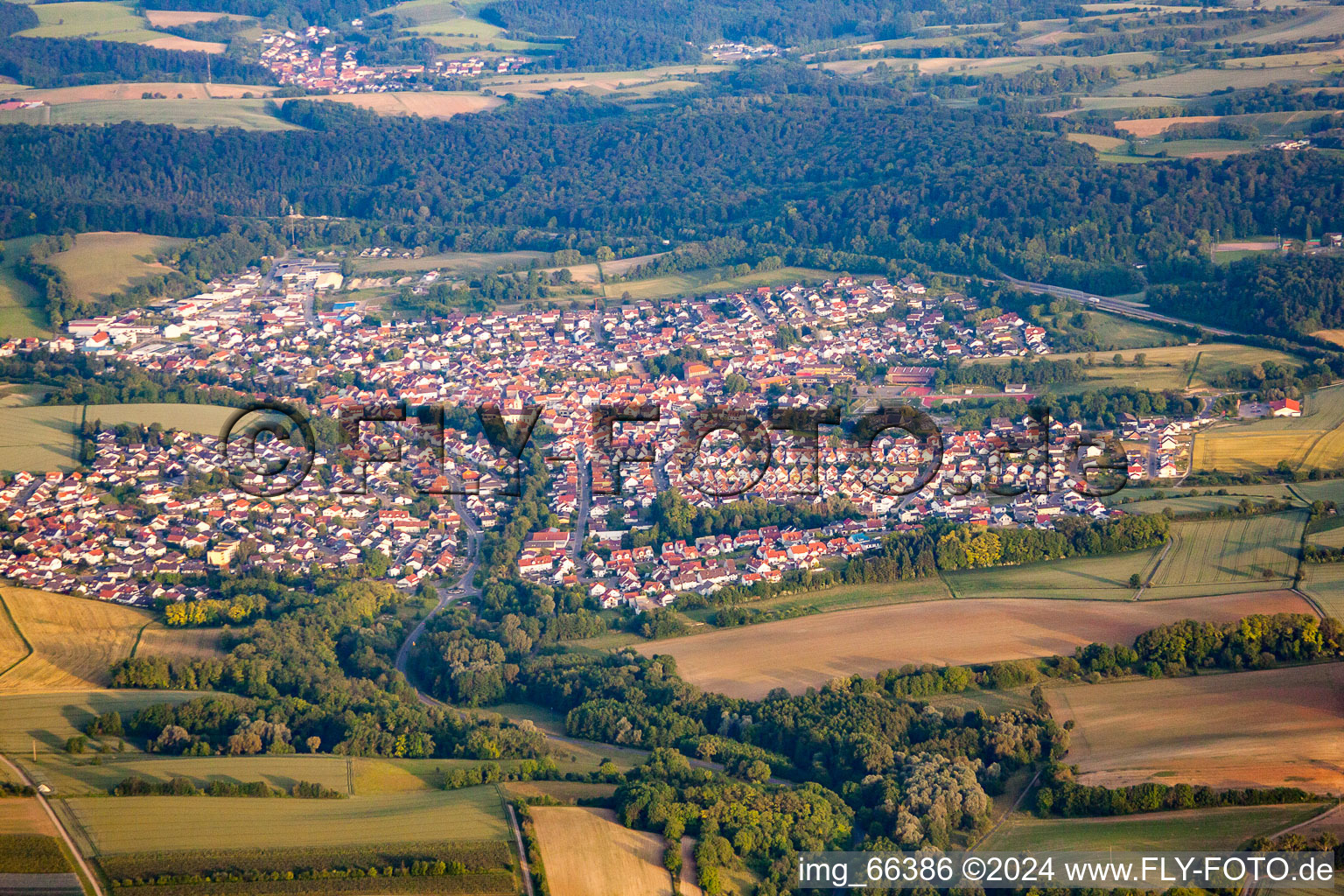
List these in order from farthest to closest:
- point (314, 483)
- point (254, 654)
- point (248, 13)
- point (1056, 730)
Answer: point (248, 13), point (314, 483), point (254, 654), point (1056, 730)

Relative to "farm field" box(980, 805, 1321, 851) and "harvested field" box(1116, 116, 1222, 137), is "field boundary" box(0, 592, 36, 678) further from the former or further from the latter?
"harvested field" box(1116, 116, 1222, 137)

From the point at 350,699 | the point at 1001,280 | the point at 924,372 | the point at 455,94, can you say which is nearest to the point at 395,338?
the point at 924,372

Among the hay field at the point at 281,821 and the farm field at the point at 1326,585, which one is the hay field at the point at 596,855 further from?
the farm field at the point at 1326,585

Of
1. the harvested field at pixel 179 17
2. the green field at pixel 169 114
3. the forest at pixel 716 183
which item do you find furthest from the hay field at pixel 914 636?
the harvested field at pixel 179 17

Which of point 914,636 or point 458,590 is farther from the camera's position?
point 458,590

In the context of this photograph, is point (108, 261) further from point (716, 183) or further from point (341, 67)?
point (341, 67)

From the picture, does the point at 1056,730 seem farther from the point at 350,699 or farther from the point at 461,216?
the point at 461,216

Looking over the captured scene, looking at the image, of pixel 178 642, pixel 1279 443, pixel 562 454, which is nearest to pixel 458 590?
pixel 178 642
